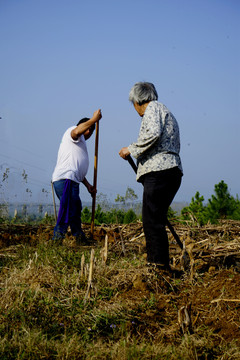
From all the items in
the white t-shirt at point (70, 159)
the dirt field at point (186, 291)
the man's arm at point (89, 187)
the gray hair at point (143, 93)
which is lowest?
the dirt field at point (186, 291)

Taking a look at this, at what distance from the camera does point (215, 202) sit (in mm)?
8688

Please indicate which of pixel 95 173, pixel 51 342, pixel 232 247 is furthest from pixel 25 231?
pixel 51 342

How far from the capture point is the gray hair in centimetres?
422

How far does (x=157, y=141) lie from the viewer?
407 centimetres

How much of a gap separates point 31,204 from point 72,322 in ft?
25.5

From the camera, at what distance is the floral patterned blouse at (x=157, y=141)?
13.1ft

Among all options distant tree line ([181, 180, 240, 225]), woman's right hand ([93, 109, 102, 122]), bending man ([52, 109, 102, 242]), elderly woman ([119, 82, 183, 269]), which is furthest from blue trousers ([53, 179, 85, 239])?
distant tree line ([181, 180, 240, 225])

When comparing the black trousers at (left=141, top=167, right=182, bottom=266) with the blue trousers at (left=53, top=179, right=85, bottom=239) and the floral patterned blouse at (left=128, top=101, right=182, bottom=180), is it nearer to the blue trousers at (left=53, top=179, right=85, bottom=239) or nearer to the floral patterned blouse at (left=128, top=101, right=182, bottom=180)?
the floral patterned blouse at (left=128, top=101, right=182, bottom=180)

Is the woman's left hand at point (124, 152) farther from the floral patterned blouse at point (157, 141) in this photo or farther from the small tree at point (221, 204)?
the small tree at point (221, 204)

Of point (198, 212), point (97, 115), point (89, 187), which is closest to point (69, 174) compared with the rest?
point (89, 187)

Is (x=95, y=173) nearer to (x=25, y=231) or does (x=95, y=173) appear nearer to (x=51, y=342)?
(x=25, y=231)

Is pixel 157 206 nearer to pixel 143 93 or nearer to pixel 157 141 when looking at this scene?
pixel 157 141

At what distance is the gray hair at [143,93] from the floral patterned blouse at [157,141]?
12 centimetres

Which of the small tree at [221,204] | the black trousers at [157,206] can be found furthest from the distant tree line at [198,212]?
the black trousers at [157,206]
